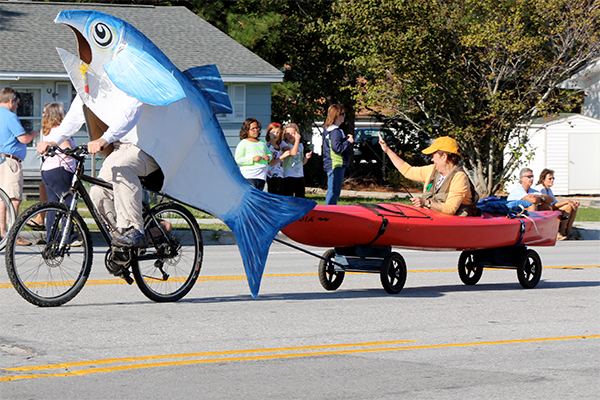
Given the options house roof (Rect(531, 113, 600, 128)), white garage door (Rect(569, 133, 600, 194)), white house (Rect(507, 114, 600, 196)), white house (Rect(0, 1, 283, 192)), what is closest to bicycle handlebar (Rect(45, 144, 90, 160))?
white house (Rect(0, 1, 283, 192))

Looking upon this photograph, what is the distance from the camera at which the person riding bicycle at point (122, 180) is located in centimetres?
724

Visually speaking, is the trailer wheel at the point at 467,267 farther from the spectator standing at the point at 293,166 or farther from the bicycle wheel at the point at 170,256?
the spectator standing at the point at 293,166

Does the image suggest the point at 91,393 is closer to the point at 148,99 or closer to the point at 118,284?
the point at 148,99

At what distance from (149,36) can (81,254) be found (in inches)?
768

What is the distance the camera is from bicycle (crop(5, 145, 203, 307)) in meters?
7.13

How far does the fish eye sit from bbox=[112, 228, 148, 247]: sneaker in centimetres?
156

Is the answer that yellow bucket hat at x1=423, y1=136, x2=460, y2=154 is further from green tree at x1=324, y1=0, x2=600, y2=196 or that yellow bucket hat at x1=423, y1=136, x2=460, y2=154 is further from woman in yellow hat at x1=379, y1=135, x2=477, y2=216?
green tree at x1=324, y1=0, x2=600, y2=196

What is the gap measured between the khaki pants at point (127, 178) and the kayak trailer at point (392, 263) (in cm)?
132

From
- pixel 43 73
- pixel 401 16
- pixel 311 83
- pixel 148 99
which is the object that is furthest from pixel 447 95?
pixel 148 99

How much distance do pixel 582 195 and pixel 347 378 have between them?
86.1 feet

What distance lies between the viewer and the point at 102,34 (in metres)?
7.09

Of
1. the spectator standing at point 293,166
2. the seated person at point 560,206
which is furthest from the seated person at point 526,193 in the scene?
the spectator standing at point 293,166

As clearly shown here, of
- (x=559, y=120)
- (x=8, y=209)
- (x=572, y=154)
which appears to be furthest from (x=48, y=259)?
(x=572, y=154)

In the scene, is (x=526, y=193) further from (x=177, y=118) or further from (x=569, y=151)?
(x=569, y=151)
